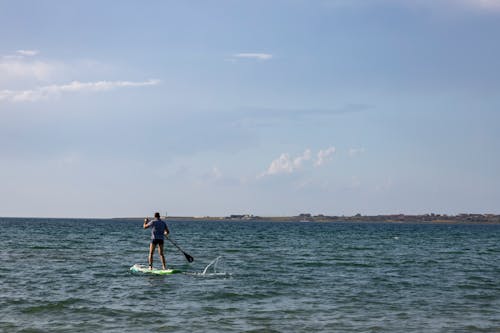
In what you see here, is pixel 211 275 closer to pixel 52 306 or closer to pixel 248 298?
pixel 248 298

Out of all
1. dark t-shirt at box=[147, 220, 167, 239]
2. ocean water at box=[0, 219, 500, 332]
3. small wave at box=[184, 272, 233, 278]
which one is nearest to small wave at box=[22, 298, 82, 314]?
ocean water at box=[0, 219, 500, 332]

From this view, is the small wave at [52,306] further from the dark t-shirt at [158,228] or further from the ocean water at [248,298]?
the dark t-shirt at [158,228]

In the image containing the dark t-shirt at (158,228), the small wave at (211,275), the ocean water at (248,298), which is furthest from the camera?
the dark t-shirt at (158,228)

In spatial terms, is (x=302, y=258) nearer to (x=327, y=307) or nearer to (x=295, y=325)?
(x=327, y=307)

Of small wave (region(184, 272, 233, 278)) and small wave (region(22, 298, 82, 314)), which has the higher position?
small wave (region(184, 272, 233, 278))

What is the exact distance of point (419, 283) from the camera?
74.0 feet

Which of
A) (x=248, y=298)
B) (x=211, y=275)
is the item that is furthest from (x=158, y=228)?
(x=248, y=298)

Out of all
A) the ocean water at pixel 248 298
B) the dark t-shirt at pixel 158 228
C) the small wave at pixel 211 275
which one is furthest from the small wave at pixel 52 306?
the dark t-shirt at pixel 158 228

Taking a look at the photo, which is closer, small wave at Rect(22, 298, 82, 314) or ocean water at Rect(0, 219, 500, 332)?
ocean water at Rect(0, 219, 500, 332)

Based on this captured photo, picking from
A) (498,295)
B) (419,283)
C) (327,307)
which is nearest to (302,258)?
(419,283)

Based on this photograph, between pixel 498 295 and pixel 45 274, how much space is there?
652 inches

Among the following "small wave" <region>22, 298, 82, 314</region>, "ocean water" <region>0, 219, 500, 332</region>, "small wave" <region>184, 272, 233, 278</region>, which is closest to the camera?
"ocean water" <region>0, 219, 500, 332</region>

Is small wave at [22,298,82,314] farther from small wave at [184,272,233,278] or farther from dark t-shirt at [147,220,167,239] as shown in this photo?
dark t-shirt at [147,220,167,239]

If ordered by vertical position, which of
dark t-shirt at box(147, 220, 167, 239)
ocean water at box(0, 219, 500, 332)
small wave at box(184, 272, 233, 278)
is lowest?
ocean water at box(0, 219, 500, 332)
